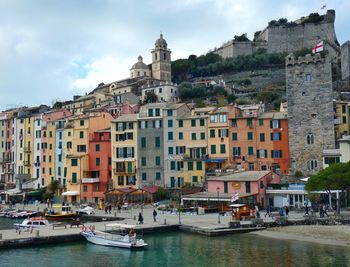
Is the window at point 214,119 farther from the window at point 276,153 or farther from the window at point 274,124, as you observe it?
the window at point 276,153

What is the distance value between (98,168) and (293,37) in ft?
271

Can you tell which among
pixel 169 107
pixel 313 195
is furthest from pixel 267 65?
pixel 313 195

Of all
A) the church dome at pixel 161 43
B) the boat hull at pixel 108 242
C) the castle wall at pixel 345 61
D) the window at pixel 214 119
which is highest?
the church dome at pixel 161 43

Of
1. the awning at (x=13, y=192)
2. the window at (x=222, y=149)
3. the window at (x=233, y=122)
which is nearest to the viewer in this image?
the window at (x=222, y=149)

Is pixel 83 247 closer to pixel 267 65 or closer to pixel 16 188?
pixel 16 188

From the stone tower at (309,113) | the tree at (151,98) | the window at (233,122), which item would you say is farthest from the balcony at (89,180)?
the tree at (151,98)

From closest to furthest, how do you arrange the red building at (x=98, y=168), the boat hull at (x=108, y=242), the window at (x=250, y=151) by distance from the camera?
the boat hull at (x=108, y=242) → the window at (x=250, y=151) → the red building at (x=98, y=168)

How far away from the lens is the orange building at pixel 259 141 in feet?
203

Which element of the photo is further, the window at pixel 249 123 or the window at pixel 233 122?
the window at pixel 233 122

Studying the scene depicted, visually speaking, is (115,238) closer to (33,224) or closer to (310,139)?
(33,224)

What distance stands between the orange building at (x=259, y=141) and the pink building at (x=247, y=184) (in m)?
4.86

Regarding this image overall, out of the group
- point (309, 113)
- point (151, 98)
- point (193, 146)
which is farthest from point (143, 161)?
point (151, 98)

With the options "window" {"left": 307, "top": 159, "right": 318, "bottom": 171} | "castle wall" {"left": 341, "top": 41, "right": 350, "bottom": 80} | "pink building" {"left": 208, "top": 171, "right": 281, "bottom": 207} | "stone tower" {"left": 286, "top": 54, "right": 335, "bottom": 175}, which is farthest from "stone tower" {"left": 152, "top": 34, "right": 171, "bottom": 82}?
"pink building" {"left": 208, "top": 171, "right": 281, "bottom": 207}

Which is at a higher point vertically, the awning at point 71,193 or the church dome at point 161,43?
the church dome at point 161,43
